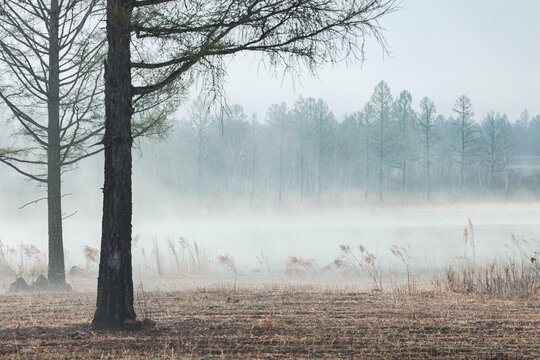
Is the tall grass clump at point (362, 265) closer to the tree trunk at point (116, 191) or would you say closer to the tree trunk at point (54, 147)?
the tree trunk at point (116, 191)

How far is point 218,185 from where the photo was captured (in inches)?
2164

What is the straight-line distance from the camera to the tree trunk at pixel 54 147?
1123 cm

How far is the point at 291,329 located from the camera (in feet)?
19.7

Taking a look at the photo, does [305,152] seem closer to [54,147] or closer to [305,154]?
[305,154]

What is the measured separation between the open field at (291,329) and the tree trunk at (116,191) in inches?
16.1

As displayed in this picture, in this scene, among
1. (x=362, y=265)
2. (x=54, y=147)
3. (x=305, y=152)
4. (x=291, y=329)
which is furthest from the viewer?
(x=305, y=152)

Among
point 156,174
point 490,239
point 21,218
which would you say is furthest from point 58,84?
point 156,174

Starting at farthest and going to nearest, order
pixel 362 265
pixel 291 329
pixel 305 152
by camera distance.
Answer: pixel 305 152
pixel 362 265
pixel 291 329

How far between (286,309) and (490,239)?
19.4 metres

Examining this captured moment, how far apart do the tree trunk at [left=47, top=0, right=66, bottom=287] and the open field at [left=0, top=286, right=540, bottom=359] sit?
2.88m

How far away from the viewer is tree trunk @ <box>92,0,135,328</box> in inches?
239

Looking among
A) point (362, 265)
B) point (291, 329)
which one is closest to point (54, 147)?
point (291, 329)

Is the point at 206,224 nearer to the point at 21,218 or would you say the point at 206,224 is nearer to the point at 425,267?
the point at 21,218

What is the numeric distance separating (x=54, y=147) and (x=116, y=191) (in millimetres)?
5925
